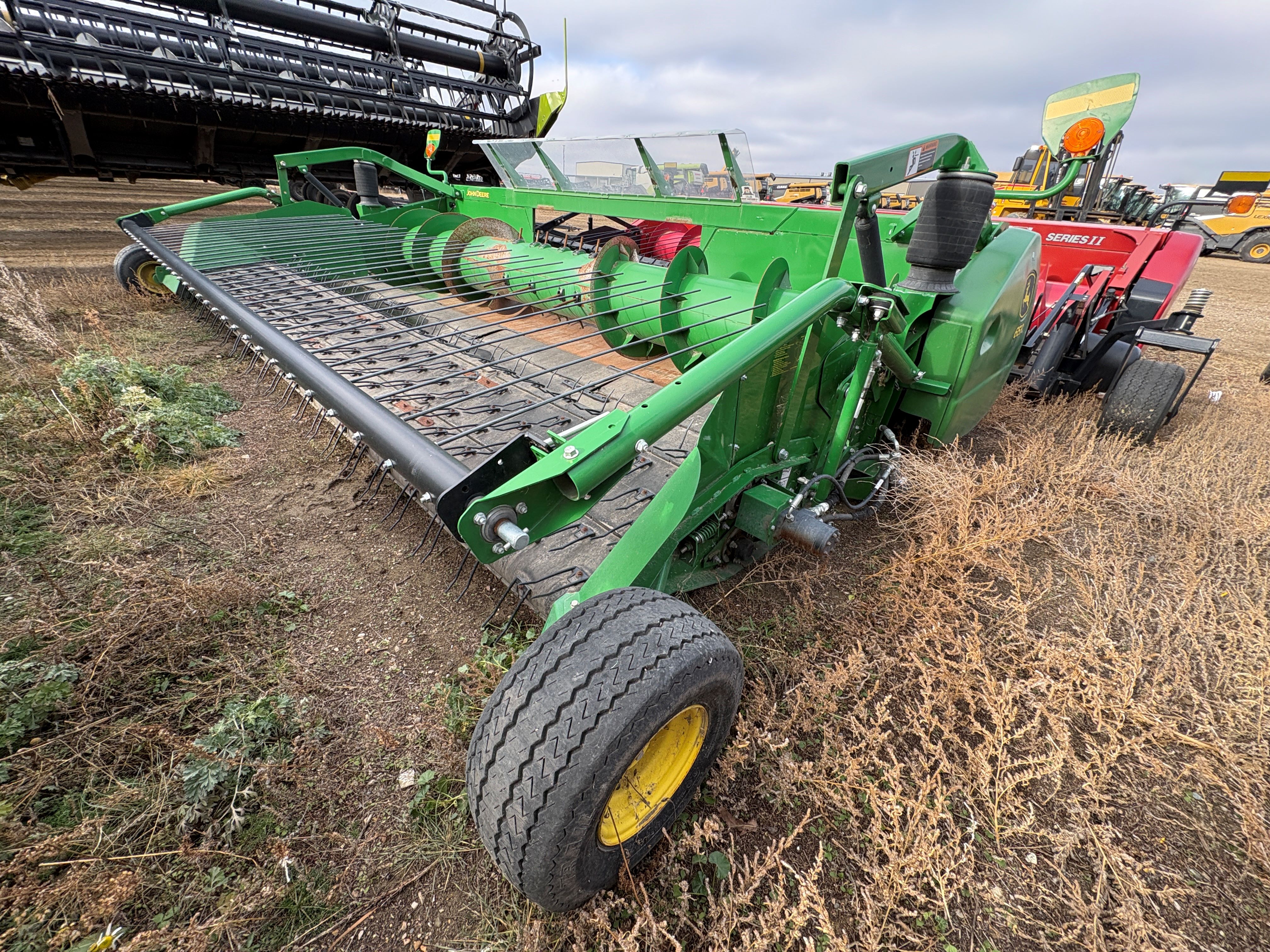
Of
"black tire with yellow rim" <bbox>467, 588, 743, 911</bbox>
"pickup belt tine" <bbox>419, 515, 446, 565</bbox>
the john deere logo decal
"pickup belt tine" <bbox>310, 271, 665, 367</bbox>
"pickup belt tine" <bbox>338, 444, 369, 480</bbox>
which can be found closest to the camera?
"black tire with yellow rim" <bbox>467, 588, 743, 911</bbox>

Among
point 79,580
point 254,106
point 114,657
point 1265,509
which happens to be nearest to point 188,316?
point 254,106

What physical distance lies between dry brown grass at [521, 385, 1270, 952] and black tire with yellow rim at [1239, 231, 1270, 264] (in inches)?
945

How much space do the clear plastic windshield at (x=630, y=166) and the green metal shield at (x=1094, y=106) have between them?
223cm

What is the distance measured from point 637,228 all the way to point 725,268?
1.86 metres

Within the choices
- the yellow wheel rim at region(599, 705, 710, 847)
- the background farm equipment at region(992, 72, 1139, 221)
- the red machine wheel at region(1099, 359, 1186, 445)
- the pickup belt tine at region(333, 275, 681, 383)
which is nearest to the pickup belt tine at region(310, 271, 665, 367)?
the pickup belt tine at region(333, 275, 681, 383)

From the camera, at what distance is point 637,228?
574cm

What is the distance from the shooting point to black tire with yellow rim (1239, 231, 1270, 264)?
1788cm

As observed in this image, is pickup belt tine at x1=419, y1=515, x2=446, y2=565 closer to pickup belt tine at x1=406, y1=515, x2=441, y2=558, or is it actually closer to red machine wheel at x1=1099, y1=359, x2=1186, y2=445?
pickup belt tine at x1=406, y1=515, x2=441, y2=558

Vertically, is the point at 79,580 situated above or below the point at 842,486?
below

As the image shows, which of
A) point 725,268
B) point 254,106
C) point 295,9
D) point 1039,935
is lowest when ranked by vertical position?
point 1039,935

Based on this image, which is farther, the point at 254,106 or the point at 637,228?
the point at 254,106

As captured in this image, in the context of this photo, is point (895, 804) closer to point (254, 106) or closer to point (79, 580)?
point (79, 580)

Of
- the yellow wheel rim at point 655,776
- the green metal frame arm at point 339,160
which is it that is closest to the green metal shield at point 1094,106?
the yellow wheel rim at point 655,776

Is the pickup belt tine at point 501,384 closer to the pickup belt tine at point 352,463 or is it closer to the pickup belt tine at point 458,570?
the pickup belt tine at point 352,463
